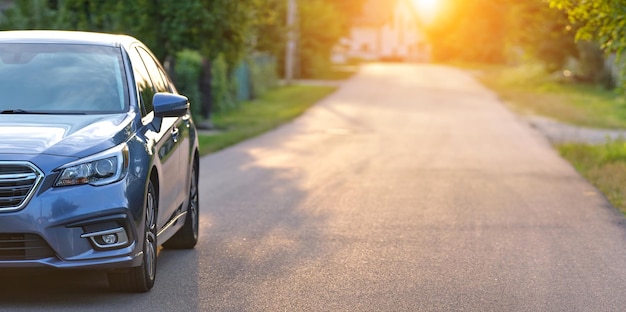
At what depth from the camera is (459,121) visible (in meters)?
29.5

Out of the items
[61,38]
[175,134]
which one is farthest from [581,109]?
[61,38]

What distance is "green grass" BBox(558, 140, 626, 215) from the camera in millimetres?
14148

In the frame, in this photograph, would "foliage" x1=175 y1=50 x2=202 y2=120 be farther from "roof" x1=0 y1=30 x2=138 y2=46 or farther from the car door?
"roof" x1=0 y1=30 x2=138 y2=46

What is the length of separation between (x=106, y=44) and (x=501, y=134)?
58.8ft

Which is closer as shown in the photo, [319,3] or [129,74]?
[129,74]

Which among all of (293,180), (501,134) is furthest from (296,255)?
(501,134)

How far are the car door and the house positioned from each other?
115m

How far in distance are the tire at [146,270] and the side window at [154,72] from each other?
1437 mm

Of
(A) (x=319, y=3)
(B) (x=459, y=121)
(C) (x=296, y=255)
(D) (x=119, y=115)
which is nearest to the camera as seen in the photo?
(D) (x=119, y=115)

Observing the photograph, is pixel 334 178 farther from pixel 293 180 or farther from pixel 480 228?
pixel 480 228

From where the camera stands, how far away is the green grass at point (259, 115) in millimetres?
21984

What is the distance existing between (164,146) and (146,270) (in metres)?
1.05

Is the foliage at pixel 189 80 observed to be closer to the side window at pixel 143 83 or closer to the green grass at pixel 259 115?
the green grass at pixel 259 115

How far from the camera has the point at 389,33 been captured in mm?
128625
